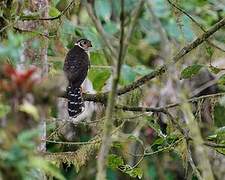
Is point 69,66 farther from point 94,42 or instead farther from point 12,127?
point 12,127

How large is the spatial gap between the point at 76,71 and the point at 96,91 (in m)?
0.25

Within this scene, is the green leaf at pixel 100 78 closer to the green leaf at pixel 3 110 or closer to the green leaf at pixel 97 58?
the green leaf at pixel 97 58

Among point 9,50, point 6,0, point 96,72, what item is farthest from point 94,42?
point 9,50

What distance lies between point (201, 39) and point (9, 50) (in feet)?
6.70

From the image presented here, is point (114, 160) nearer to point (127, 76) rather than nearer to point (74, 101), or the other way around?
point (74, 101)

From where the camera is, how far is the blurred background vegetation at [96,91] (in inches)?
54.4

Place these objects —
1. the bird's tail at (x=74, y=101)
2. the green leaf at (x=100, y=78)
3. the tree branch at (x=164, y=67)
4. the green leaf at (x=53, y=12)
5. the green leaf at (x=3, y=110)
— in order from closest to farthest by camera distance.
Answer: the green leaf at (x=3, y=110)
the tree branch at (x=164, y=67)
the bird's tail at (x=74, y=101)
the green leaf at (x=53, y=12)
the green leaf at (x=100, y=78)

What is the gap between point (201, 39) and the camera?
11.0 feet

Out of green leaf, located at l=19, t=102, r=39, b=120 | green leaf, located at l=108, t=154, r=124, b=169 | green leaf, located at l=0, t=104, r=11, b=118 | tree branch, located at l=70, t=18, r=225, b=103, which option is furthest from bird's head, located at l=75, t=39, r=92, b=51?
green leaf, located at l=19, t=102, r=39, b=120

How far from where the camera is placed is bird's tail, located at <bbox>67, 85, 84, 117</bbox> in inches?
153

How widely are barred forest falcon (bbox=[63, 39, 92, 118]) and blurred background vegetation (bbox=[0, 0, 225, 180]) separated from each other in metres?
0.07

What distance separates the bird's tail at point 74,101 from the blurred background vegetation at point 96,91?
73mm

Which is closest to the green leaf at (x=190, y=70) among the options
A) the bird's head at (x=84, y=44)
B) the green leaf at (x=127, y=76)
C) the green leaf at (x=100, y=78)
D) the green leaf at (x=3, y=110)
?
the green leaf at (x=100, y=78)

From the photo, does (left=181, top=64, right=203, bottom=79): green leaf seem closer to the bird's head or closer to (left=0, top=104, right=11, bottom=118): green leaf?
the bird's head
